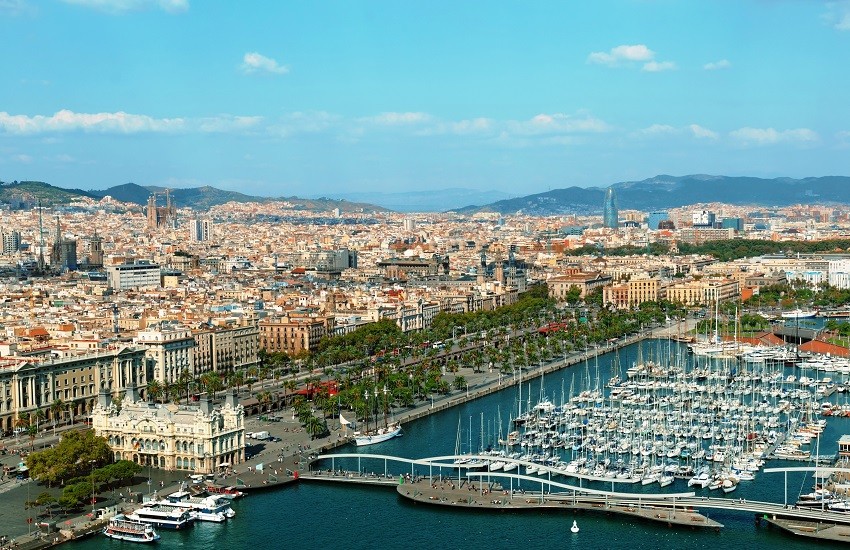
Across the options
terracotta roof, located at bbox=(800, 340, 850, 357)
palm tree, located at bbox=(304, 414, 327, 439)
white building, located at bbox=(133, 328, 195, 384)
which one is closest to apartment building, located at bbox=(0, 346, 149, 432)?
white building, located at bbox=(133, 328, 195, 384)

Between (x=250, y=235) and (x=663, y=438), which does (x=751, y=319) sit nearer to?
(x=663, y=438)

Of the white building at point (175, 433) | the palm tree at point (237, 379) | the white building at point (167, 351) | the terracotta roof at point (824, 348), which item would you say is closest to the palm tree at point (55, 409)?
the white building at point (175, 433)

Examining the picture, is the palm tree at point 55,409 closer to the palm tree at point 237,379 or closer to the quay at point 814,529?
the palm tree at point 237,379

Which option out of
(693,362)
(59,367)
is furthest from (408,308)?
(59,367)

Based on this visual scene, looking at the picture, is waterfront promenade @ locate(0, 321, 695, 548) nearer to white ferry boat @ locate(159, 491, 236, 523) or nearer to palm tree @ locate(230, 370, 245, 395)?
white ferry boat @ locate(159, 491, 236, 523)

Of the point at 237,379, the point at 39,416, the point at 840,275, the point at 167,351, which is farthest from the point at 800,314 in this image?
the point at 39,416

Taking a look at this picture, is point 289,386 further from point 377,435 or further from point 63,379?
point 377,435

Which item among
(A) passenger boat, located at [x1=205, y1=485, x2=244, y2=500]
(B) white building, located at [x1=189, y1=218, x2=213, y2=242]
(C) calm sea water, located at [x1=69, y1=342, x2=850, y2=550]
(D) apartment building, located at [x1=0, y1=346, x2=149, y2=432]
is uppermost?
(B) white building, located at [x1=189, y1=218, x2=213, y2=242]
